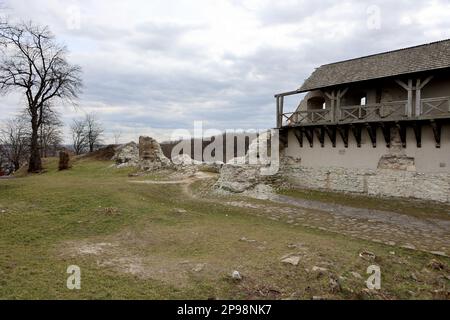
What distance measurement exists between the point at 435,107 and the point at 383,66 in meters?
3.08

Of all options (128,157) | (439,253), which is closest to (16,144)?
(128,157)

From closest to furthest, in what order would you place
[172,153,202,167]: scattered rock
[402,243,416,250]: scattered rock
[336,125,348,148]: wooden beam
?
[402,243,416,250]: scattered rock
[336,125,348,148]: wooden beam
[172,153,202,167]: scattered rock

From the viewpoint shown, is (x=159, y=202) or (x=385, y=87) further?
(x=385, y=87)

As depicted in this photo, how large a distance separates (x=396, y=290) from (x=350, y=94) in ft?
40.4

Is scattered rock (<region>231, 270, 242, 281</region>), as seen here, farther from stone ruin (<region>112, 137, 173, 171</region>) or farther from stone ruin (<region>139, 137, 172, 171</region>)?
stone ruin (<region>139, 137, 172, 171</region>)

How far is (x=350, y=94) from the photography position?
632 inches

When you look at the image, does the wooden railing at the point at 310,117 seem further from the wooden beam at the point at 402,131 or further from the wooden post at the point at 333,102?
the wooden beam at the point at 402,131

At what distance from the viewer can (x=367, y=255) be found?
6922 mm

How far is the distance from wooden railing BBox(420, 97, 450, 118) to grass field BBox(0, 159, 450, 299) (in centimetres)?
731

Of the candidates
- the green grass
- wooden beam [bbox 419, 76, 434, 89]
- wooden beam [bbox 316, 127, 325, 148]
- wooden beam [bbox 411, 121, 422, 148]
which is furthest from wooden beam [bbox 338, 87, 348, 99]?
the green grass

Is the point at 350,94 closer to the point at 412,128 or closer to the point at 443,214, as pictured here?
the point at 412,128

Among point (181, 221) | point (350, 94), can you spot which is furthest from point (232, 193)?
point (350, 94)

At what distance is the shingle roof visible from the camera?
41.5ft

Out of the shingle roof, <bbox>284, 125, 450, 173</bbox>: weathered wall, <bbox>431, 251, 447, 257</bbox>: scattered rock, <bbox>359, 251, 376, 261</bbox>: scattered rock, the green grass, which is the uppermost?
the shingle roof
